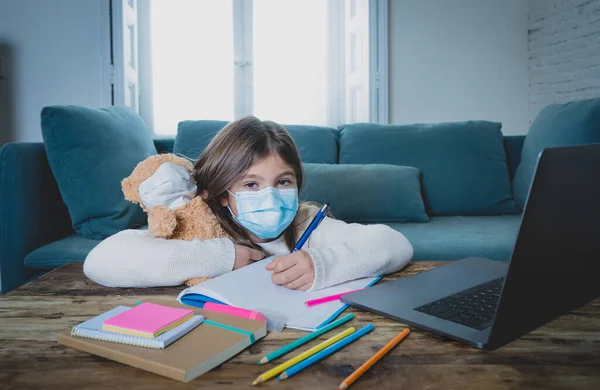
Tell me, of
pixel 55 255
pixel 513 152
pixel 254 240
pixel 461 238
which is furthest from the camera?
pixel 513 152

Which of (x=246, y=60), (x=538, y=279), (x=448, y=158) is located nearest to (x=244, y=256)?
(x=538, y=279)

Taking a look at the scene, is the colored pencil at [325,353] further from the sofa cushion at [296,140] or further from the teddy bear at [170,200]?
the sofa cushion at [296,140]

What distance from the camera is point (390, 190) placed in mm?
2135

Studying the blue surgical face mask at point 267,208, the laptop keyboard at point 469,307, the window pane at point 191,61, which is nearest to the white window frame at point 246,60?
the window pane at point 191,61

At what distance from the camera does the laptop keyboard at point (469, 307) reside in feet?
2.04

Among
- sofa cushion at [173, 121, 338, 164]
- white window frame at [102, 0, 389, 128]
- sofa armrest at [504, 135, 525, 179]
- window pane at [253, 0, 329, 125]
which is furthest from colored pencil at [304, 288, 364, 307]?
window pane at [253, 0, 329, 125]

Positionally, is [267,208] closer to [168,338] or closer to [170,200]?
[170,200]

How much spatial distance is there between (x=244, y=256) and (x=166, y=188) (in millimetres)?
202

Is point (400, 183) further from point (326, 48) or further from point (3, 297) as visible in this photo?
point (326, 48)

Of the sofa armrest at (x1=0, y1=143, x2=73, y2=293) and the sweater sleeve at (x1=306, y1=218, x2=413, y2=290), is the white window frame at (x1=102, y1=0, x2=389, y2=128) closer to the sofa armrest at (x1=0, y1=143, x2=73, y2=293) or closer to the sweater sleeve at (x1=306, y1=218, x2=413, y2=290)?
the sofa armrest at (x1=0, y1=143, x2=73, y2=293)

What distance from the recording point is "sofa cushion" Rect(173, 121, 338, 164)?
235 centimetres

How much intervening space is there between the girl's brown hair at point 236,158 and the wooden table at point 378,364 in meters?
0.51

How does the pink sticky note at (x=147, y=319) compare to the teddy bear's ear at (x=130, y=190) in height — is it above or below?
below

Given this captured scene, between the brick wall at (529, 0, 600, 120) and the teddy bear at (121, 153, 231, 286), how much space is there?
3199mm
